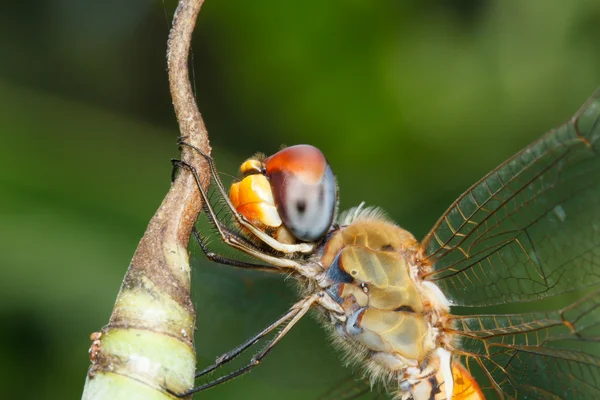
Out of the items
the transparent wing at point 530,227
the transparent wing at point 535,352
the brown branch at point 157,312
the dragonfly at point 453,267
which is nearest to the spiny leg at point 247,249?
the dragonfly at point 453,267

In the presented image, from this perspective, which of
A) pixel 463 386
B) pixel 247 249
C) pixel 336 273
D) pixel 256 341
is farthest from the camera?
pixel 463 386

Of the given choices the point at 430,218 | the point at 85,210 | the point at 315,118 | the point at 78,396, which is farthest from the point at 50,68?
the point at 430,218

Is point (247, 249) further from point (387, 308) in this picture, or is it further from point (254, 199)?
point (387, 308)

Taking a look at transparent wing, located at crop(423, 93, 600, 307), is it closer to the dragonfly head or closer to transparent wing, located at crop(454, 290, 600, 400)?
transparent wing, located at crop(454, 290, 600, 400)

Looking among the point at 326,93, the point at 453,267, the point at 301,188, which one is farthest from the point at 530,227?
the point at 326,93

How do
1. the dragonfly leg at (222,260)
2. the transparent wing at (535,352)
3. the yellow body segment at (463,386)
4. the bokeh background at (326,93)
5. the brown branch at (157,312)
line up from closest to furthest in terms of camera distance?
the brown branch at (157,312) < the dragonfly leg at (222,260) < the transparent wing at (535,352) < the yellow body segment at (463,386) < the bokeh background at (326,93)

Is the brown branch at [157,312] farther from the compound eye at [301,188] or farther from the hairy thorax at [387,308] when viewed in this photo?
the hairy thorax at [387,308]
